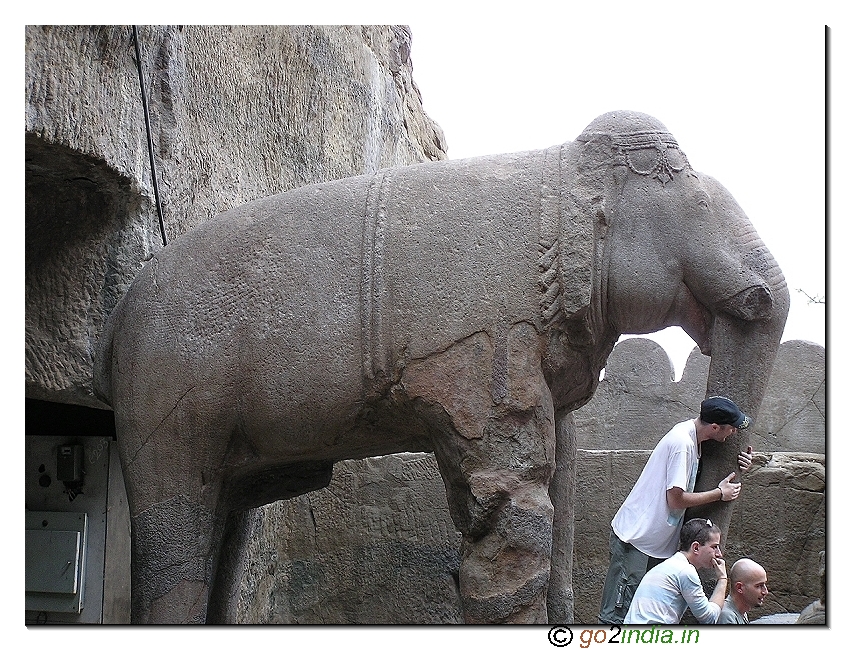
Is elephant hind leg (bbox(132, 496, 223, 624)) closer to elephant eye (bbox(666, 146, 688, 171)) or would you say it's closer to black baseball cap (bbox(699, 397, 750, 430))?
black baseball cap (bbox(699, 397, 750, 430))

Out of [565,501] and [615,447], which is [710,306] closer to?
[565,501]

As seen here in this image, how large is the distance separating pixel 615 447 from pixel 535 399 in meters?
3.93

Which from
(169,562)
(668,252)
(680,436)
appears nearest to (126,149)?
(169,562)

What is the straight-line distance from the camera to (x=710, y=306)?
2.94 metres

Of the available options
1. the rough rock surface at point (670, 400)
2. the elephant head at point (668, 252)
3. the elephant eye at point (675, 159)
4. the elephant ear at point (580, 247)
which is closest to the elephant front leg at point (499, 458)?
the elephant ear at point (580, 247)

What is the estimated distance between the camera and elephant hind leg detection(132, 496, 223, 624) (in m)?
3.11

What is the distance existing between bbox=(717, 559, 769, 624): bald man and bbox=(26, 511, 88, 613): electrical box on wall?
2.70 m

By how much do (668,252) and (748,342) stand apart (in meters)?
0.35

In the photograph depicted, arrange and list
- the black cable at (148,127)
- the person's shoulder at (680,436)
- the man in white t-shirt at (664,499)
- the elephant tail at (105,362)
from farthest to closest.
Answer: the black cable at (148,127) → the elephant tail at (105,362) → the person's shoulder at (680,436) → the man in white t-shirt at (664,499)

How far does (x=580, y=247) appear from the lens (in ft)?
9.32

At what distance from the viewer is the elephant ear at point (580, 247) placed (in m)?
2.83

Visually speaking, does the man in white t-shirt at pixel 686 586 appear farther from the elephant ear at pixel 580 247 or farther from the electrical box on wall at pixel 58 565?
the electrical box on wall at pixel 58 565

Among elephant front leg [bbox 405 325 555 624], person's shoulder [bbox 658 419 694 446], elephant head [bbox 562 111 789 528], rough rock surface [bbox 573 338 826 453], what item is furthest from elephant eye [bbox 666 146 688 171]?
rough rock surface [bbox 573 338 826 453]
